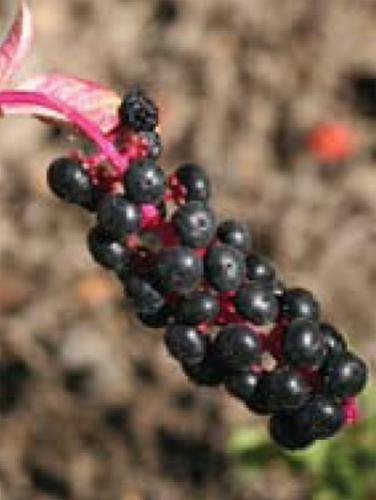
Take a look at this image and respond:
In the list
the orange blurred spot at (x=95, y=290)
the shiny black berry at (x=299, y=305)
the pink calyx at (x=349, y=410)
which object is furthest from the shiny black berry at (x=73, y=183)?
the orange blurred spot at (x=95, y=290)

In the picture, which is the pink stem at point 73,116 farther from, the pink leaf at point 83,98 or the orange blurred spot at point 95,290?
the orange blurred spot at point 95,290

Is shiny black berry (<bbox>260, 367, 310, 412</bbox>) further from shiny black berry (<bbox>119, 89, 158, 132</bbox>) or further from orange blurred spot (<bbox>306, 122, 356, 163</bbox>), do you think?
orange blurred spot (<bbox>306, 122, 356, 163</bbox>)

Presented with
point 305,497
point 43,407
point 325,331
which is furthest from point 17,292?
point 325,331

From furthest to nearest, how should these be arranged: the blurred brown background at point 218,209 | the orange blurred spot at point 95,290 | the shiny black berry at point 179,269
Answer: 1. the orange blurred spot at point 95,290
2. the blurred brown background at point 218,209
3. the shiny black berry at point 179,269

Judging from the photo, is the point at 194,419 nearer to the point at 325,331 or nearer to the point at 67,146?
the point at 67,146

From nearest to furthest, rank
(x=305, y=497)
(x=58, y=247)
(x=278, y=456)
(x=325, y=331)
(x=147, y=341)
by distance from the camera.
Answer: (x=325, y=331), (x=278, y=456), (x=305, y=497), (x=147, y=341), (x=58, y=247)
